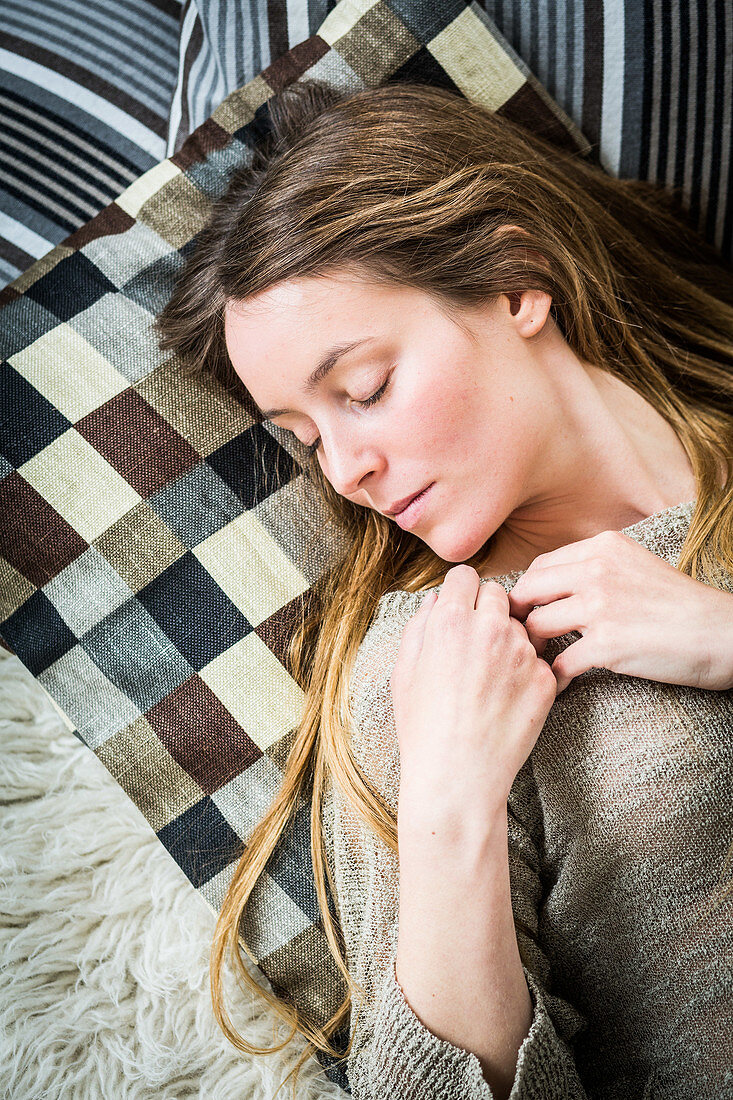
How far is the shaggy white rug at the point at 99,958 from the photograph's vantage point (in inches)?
47.8

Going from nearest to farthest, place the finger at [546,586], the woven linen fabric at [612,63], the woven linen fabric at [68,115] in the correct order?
the finger at [546,586] → the woven linen fabric at [612,63] → the woven linen fabric at [68,115]

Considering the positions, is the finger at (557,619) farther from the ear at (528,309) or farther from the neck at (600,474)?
the ear at (528,309)

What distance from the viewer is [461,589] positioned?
3.74 feet

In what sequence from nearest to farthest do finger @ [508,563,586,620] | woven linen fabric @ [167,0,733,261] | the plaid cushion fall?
1. finger @ [508,563,586,620]
2. the plaid cushion
3. woven linen fabric @ [167,0,733,261]

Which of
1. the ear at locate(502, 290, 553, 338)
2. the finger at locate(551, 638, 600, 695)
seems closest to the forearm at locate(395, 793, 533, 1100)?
the finger at locate(551, 638, 600, 695)

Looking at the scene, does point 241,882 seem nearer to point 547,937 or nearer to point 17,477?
point 547,937

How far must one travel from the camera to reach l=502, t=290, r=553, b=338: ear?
1.25 metres

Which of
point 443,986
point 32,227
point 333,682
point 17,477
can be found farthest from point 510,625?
point 32,227

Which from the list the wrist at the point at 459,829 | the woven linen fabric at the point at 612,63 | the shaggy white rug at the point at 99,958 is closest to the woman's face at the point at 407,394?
the wrist at the point at 459,829

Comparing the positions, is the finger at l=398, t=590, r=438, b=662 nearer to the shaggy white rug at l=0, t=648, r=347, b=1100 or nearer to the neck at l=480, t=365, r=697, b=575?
the neck at l=480, t=365, r=697, b=575

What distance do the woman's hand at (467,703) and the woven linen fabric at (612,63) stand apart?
1.01 metres

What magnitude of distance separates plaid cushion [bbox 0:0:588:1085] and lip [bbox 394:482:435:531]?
0.82 feet

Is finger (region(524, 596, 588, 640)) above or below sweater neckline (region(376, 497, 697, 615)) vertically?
above

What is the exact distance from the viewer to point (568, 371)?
1321mm
